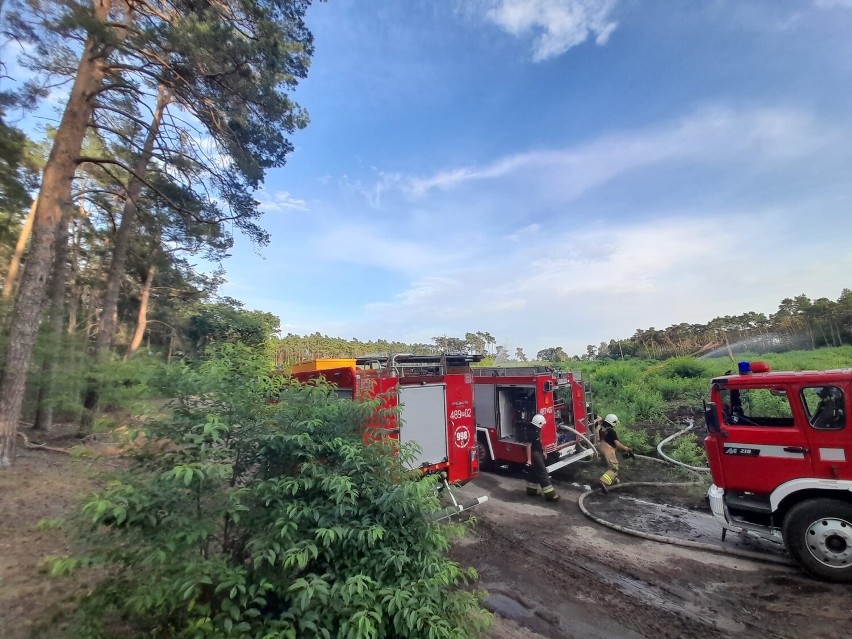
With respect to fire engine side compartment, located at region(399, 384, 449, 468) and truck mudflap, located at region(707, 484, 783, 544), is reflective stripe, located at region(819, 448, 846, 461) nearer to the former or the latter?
truck mudflap, located at region(707, 484, 783, 544)

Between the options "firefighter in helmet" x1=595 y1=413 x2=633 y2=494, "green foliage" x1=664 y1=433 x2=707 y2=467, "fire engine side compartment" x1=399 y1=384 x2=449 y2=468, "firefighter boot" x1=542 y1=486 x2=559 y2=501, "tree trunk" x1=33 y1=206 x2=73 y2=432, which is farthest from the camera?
"tree trunk" x1=33 y1=206 x2=73 y2=432

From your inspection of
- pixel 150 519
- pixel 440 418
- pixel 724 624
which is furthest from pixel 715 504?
pixel 150 519

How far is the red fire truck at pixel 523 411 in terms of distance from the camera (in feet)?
28.5

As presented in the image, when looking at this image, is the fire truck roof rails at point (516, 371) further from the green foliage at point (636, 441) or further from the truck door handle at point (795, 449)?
the truck door handle at point (795, 449)

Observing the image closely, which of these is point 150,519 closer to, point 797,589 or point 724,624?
point 724,624

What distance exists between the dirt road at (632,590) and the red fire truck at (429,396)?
4.15 ft

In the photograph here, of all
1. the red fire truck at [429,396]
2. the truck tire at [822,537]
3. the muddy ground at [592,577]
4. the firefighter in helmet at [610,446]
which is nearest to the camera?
the muddy ground at [592,577]

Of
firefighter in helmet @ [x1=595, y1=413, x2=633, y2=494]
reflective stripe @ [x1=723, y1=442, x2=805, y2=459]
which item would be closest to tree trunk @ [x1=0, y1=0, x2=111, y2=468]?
firefighter in helmet @ [x1=595, y1=413, x2=633, y2=494]

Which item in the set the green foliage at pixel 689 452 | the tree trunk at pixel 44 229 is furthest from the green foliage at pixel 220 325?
the green foliage at pixel 689 452

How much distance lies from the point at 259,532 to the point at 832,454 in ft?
18.7

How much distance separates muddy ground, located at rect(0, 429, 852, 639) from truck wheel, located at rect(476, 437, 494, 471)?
232cm

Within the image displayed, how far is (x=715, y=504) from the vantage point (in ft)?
16.3

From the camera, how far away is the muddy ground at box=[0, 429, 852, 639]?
3.53m

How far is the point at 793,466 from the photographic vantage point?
4.51m
